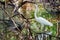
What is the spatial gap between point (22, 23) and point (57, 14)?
1.07 feet

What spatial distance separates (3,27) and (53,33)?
1.48 feet

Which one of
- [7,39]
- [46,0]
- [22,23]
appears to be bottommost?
[7,39]

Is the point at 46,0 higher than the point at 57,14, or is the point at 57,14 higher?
the point at 46,0

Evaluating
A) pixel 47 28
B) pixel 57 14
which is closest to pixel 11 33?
pixel 47 28

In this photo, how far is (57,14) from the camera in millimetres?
1793

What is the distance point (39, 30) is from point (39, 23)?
7 centimetres

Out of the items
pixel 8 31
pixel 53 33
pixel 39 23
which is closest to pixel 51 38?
pixel 53 33

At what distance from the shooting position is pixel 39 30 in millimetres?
1787

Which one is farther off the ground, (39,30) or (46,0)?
(46,0)

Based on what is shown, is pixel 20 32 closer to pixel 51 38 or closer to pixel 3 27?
pixel 3 27

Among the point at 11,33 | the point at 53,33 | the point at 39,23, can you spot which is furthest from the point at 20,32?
the point at 53,33

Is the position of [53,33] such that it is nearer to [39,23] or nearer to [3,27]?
[39,23]

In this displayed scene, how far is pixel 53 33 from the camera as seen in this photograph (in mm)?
1781

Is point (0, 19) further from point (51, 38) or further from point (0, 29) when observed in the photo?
point (51, 38)
